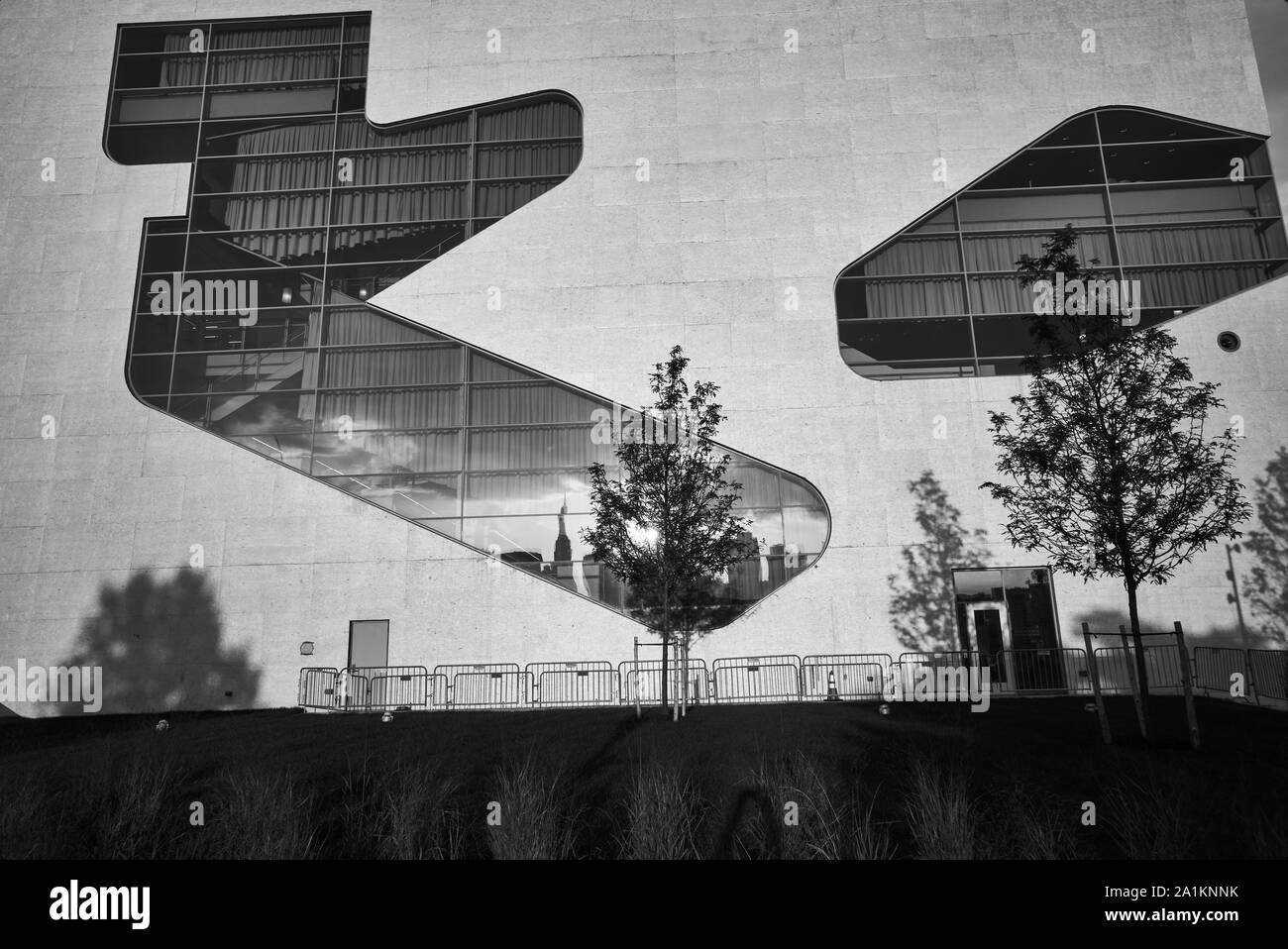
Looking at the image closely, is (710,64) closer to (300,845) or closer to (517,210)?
(517,210)

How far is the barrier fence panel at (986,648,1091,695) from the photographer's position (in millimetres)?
21484

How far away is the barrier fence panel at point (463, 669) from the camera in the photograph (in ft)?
73.8

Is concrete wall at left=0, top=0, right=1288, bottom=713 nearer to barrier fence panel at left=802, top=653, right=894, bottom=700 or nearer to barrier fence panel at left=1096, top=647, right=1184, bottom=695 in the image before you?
barrier fence panel at left=802, top=653, right=894, bottom=700

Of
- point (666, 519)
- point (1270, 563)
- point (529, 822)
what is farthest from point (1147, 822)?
point (1270, 563)

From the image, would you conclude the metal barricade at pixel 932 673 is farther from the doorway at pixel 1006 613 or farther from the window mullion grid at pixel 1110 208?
the window mullion grid at pixel 1110 208

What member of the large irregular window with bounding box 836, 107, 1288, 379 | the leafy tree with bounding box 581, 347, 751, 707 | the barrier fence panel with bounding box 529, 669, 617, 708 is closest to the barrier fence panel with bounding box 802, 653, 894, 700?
the leafy tree with bounding box 581, 347, 751, 707

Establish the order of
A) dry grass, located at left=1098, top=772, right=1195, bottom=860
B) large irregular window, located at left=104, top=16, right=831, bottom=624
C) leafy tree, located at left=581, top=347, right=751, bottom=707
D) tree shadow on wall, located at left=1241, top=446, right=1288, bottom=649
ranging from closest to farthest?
dry grass, located at left=1098, top=772, right=1195, bottom=860 < leafy tree, located at left=581, top=347, right=751, bottom=707 < tree shadow on wall, located at left=1241, top=446, right=1288, bottom=649 < large irregular window, located at left=104, top=16, right=831, bottom=624

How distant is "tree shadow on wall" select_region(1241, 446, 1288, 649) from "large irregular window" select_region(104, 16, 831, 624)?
35.0 ft

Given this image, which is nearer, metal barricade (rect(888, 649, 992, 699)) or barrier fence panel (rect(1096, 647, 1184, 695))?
barrier fence panel (rect(1096, 647, 1184, 695))

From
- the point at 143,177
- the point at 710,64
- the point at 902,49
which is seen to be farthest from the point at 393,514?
the point at 902,49

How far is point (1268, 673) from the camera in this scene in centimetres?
2022

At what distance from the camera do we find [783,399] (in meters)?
23.6

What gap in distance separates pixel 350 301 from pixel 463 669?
1120 cm

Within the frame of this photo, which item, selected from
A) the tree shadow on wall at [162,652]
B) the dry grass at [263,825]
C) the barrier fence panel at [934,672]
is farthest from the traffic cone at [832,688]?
the dry grass at [263,825]
